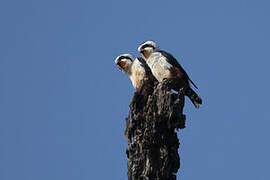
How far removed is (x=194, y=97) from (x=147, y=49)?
2196mm

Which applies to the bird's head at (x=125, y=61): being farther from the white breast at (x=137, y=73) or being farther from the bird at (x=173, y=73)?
the bird at (x=173, y=73)

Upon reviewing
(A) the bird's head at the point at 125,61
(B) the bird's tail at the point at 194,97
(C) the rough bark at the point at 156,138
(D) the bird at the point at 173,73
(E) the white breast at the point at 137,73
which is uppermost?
(A) the bird's head at the point at 125,61

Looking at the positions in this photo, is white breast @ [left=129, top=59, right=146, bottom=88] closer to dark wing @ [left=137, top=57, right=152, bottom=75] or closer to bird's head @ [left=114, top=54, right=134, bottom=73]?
dark wing @ [left=137, top=57, right=152, bottom=75]

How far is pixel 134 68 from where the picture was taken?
17.0 metres

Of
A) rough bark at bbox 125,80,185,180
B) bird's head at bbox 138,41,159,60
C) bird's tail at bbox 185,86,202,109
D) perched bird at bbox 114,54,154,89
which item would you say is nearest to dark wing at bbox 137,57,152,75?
perched bird at bbox 114,54,154,89

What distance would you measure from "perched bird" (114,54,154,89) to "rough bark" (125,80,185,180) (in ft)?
15.3

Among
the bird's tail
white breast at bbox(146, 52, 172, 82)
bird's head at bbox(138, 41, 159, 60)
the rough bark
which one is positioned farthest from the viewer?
bird's head at bbox(138, 41, 159, 60)

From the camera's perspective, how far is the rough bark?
11.1m

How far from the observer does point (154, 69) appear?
619 inches

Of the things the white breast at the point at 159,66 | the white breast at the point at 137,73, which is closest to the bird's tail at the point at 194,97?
the white breast at the point at 159,66

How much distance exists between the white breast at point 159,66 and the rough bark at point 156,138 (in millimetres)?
3521

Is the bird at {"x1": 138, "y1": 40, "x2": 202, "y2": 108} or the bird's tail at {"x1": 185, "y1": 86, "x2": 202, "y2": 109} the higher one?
the bird at {"x1": 138, "y1": 40, "x2": 202, "y2": 108}

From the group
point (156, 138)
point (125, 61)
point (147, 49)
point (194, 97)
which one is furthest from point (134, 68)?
point (156, 138)

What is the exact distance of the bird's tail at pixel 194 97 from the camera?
15.3 m
